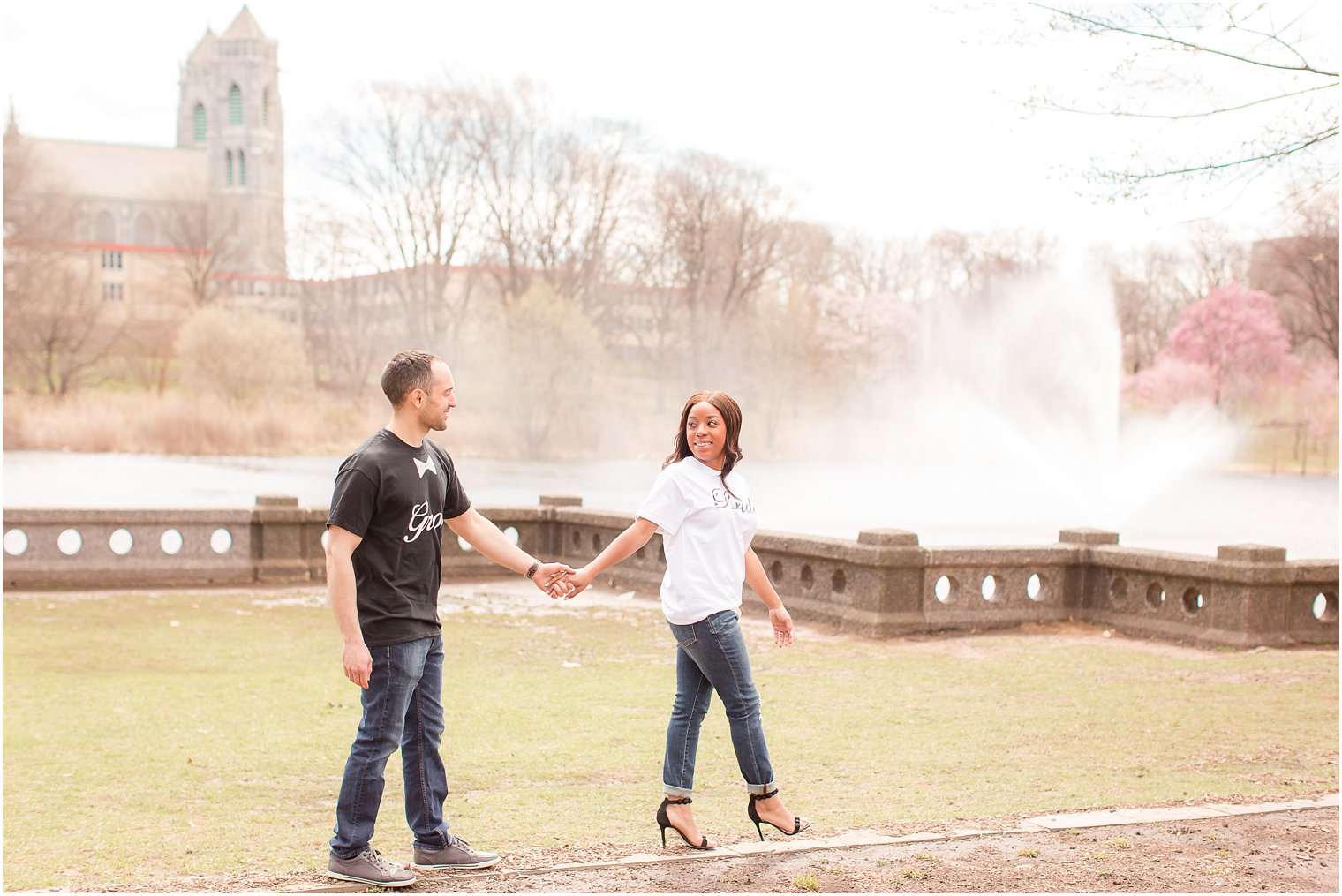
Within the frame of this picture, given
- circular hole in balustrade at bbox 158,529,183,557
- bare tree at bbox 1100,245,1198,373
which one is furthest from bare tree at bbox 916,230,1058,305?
circular hole in balustrade at bbox 158,529,183,557

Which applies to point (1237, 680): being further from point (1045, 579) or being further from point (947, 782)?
point (947, 782)

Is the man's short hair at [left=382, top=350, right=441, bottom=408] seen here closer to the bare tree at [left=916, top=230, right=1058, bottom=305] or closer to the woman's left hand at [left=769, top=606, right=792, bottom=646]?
the woman's left hand at [left=769, top=606, right=792, bottom=646]

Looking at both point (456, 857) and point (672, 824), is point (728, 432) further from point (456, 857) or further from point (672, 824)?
point (456, 857)

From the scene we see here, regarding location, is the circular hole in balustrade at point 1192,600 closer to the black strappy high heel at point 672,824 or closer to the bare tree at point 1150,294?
the black strappy high heel at point 672,824

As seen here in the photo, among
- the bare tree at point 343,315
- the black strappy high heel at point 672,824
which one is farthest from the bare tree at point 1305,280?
the black strappy high heel at point 672,824

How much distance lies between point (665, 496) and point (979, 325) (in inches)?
2205

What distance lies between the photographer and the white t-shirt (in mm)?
5258

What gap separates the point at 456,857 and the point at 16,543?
12.4 m

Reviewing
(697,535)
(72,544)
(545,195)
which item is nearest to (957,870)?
(697,535)

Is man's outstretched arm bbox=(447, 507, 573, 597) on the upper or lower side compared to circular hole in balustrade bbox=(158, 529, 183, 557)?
upper

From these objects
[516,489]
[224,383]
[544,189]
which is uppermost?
[544,189]

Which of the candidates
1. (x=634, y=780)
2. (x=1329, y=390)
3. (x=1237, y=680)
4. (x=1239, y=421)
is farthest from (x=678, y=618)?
(x=1239, y=421)

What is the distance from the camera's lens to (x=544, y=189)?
57.9 meters

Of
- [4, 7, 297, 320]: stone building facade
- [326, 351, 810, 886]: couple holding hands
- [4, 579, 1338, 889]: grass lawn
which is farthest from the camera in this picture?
[4, 7, 297, 320]: stone building facade
